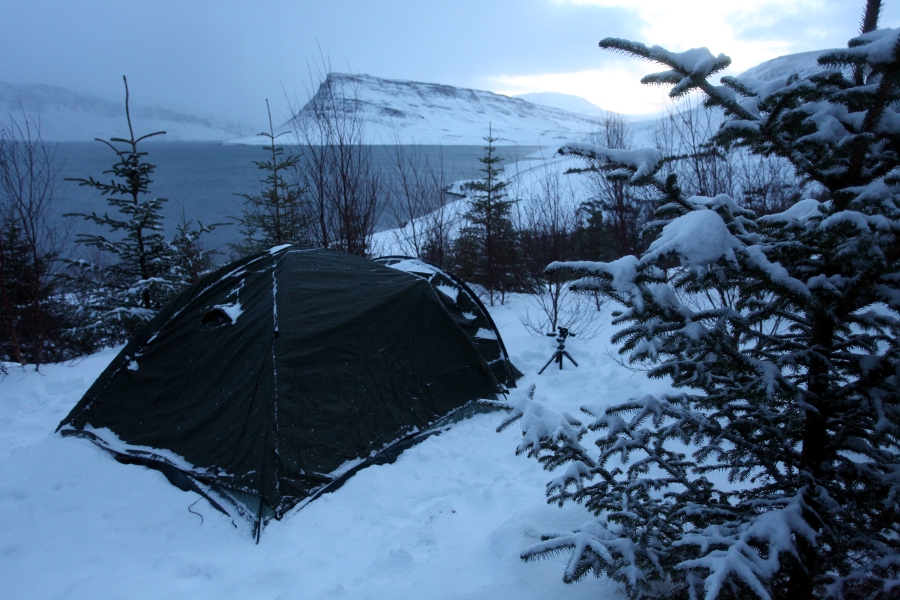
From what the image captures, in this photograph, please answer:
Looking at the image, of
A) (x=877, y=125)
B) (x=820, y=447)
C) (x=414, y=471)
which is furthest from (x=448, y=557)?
(x=877, y=125)

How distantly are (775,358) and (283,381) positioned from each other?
129 inches

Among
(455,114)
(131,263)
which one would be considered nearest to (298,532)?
(131,263)

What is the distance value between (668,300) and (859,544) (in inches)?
43.0

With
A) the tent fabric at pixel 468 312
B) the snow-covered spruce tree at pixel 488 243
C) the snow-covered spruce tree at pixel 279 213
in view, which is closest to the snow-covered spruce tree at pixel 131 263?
the snow-covered spruce tree at pixel 279 213

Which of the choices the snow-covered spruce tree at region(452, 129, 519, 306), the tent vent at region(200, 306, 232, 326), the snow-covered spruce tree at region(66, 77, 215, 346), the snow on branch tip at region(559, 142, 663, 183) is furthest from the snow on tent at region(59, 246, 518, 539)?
the snow-covered spruce tree at region(452, 129, 519, 306)

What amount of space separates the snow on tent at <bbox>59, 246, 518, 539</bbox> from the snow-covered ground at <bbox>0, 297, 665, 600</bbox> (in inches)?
6.8

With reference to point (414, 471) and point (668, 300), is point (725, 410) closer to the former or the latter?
point (668, 300)

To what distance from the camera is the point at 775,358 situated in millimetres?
1924

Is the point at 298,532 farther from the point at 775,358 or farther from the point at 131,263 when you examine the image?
the point at 131,263

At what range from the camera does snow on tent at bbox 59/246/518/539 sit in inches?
140

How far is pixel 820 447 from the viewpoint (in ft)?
6.12

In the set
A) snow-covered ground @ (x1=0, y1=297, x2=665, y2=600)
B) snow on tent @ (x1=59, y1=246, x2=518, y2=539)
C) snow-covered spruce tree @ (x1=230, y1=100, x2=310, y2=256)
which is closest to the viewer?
snow-covered ground @ (x1=0, y1=297, x2=665, y2=600)

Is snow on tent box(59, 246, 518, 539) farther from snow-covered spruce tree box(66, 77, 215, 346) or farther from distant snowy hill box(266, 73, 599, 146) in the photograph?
distant snowy hill box(266, 73, 599, 146)

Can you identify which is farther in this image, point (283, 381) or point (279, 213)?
point (279, 213)
